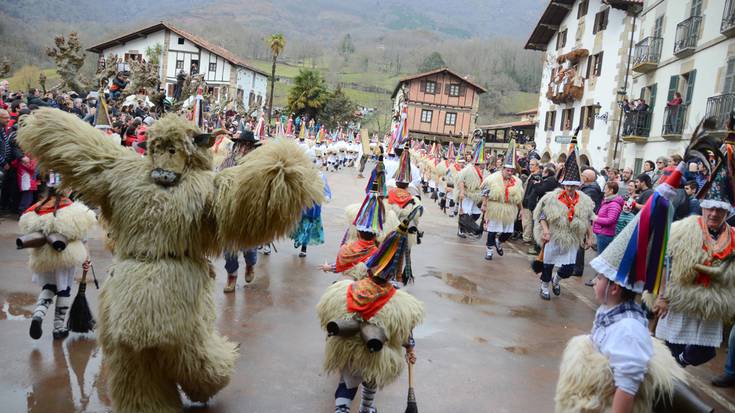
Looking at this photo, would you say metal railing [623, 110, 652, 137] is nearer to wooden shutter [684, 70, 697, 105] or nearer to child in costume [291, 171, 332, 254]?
wooden shutter [684, 70, 697, 105]

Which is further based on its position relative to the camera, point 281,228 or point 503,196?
point 503,196

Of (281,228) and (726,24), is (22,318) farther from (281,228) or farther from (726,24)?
(726,24)

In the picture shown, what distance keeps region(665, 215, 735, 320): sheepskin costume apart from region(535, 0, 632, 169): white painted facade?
22.0 metres

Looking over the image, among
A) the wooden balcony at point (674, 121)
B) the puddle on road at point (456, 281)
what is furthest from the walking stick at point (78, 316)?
the wooden balcony at point (674, 121)

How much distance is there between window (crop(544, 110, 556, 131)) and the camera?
33.9 m

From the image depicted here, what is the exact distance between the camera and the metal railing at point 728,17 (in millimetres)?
15734

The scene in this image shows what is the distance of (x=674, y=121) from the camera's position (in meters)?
19.1

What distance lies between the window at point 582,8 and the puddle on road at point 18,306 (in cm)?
3165

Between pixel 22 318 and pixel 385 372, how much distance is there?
4.18m

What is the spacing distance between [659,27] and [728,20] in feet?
21.0

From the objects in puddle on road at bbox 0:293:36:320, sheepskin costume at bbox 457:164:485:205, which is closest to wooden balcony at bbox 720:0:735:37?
sheepskin costume at bbox 457:164:485:205

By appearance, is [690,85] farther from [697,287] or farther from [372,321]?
[372,321]

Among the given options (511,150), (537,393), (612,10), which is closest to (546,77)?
(612,10)

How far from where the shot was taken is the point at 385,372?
153 inches
